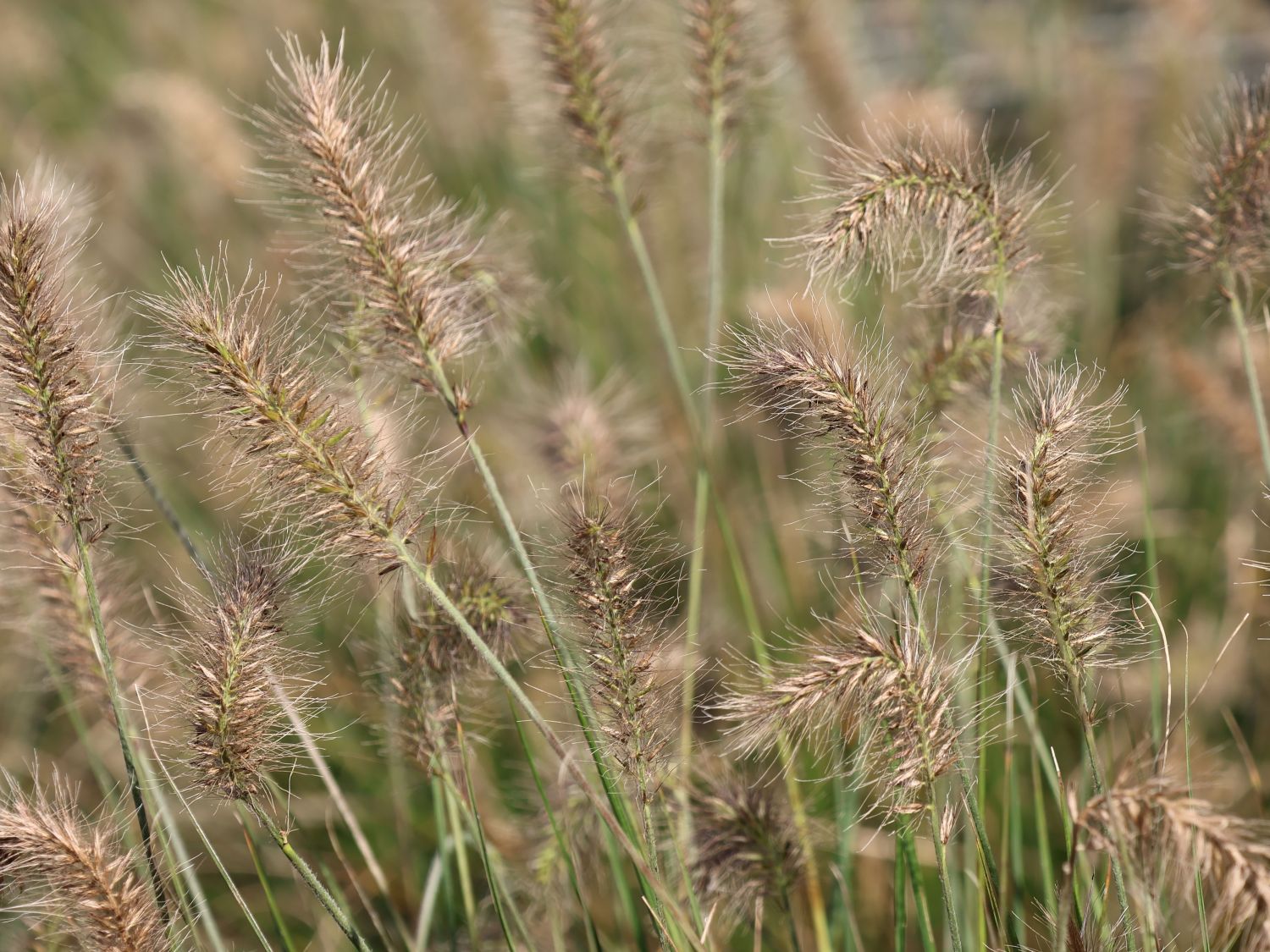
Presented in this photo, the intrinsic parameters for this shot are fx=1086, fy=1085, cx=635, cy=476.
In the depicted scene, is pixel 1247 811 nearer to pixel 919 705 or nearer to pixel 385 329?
pixel 919 705

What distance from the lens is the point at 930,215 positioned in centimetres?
180

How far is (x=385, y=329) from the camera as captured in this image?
171cm

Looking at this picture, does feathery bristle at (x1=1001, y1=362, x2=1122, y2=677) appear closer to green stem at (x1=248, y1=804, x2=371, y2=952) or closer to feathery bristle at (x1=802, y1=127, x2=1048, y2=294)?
feathery bristle at (x1=802, y1=127, x2=1048, y2=294)

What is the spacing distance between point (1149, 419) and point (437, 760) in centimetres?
276

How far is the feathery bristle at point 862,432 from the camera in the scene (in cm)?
144

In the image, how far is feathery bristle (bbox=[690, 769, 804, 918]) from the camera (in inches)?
72.9

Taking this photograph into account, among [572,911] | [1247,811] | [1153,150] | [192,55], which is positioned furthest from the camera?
[192,55]

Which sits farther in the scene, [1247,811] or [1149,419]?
[1149,419]

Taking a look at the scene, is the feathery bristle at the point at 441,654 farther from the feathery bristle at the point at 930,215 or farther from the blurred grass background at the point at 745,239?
the feathery bristle at the point at 930,215

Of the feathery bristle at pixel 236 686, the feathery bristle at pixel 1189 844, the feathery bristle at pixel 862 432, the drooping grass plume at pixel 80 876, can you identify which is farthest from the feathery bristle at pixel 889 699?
the drooping grass plume at pixel 80 876

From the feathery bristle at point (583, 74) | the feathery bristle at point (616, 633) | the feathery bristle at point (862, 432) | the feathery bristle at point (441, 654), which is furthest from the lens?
the feathery bristle at point (583, 74)

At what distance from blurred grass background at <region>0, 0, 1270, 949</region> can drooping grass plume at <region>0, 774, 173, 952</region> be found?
0.52m

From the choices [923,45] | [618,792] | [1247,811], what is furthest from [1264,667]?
[923,45]

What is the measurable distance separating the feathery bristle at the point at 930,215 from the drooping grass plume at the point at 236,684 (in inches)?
38.2
